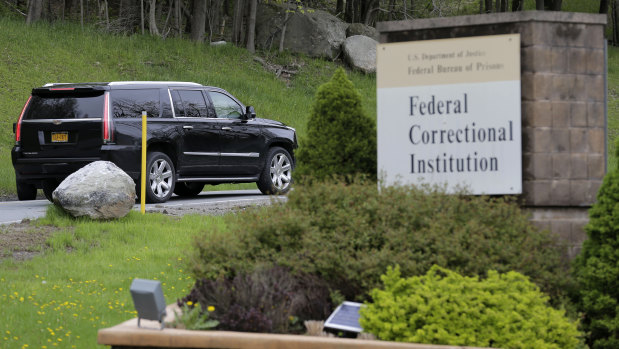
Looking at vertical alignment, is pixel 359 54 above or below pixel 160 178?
above

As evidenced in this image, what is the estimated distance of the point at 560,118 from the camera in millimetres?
6941

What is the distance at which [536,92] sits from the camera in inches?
272

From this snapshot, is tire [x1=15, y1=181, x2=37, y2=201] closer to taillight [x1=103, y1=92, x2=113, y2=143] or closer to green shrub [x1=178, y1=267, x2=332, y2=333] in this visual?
taillight [x1=103, y1=92, x2=113, y2=143]

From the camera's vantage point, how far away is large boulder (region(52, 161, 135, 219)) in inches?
457

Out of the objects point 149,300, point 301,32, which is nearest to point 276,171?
point 149,300

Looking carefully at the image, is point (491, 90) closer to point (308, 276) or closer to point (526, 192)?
point (526, 192)

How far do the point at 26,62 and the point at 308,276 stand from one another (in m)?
22.4

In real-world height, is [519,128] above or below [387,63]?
below

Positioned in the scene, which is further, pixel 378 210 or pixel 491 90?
pixel 491 90

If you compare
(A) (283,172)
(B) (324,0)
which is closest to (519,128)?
(A) (283,172)

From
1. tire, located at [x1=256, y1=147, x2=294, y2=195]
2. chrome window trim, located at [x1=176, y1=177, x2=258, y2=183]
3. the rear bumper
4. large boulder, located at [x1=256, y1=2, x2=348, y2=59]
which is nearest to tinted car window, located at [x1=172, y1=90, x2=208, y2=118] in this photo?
chrome window trim, located at [x1=176, y1=177, x2=258, y2=183]

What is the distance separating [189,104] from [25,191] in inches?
123

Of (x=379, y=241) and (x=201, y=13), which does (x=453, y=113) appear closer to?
(x=379, y=241)

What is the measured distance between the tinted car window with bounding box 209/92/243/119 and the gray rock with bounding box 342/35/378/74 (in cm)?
1919
